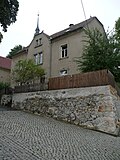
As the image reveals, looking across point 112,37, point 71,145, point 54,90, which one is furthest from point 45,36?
point 71,145

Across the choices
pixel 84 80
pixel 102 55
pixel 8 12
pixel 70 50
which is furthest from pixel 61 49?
pixel 84 80

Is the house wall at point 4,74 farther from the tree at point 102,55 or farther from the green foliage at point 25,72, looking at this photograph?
the tree at point 102,55

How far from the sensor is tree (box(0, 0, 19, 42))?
2006cm

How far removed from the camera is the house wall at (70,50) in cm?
2483

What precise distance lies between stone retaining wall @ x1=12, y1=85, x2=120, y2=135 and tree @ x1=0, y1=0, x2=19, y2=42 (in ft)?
23.1

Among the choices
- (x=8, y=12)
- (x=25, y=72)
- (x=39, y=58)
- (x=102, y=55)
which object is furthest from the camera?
(x=39, y=58)

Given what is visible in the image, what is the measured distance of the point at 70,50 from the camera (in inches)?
1010

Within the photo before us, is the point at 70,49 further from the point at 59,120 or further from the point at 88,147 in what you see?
the point at 88,147

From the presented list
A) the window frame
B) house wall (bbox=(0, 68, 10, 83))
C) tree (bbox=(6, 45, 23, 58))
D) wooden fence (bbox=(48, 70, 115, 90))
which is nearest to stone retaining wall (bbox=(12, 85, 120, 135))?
wooden fence (bbox=(48, 70, 115, 90))

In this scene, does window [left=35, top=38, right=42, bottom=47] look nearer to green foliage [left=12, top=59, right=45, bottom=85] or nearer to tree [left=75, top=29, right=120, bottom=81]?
green foliage [left=12, top=59, right=45, bottom=85]

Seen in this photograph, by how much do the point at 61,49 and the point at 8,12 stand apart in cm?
838

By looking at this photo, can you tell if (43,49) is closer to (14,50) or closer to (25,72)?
(25,72)

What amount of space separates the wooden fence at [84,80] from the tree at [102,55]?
3422mm

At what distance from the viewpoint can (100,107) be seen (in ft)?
47.8
